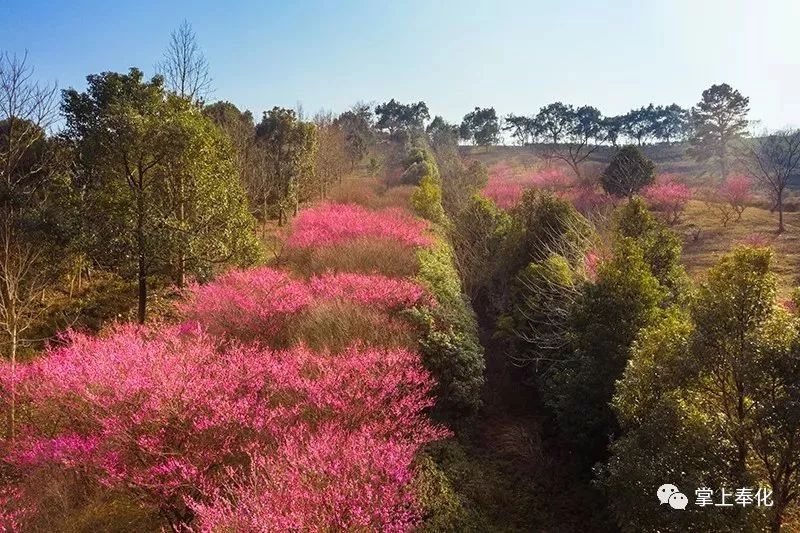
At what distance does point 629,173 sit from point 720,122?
24.8m

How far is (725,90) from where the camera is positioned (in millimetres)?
47938

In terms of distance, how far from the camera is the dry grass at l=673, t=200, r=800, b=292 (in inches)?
873

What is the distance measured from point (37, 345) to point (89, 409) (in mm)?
7224

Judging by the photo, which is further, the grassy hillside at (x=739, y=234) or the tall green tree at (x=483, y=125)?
the tall green tree at (x=483, y=125)

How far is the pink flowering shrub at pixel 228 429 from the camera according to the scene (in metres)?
5.96

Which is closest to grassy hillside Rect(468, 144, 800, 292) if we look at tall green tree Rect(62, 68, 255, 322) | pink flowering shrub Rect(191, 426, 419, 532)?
pink flowering shrub Rect(191, 426, 419, 532)

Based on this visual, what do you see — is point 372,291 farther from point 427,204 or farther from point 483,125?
point 483,125

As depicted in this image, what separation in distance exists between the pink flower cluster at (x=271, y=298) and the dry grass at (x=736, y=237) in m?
15.1

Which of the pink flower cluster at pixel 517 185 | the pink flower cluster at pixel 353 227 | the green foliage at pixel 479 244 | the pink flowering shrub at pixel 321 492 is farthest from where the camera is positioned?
the pink flower cluster at pixel 517 185

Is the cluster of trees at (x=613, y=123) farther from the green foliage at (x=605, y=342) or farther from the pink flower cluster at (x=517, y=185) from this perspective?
the green foliage at (x=605, y=342)

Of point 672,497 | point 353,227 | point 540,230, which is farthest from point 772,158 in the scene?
point 672,497

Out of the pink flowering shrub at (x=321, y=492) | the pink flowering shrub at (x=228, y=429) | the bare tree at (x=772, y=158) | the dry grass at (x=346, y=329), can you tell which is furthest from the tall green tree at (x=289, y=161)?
the bare tree at (x=772, y=158)

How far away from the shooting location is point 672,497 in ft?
20.2

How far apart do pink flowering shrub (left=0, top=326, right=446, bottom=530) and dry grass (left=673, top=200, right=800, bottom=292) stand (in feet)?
59.3
